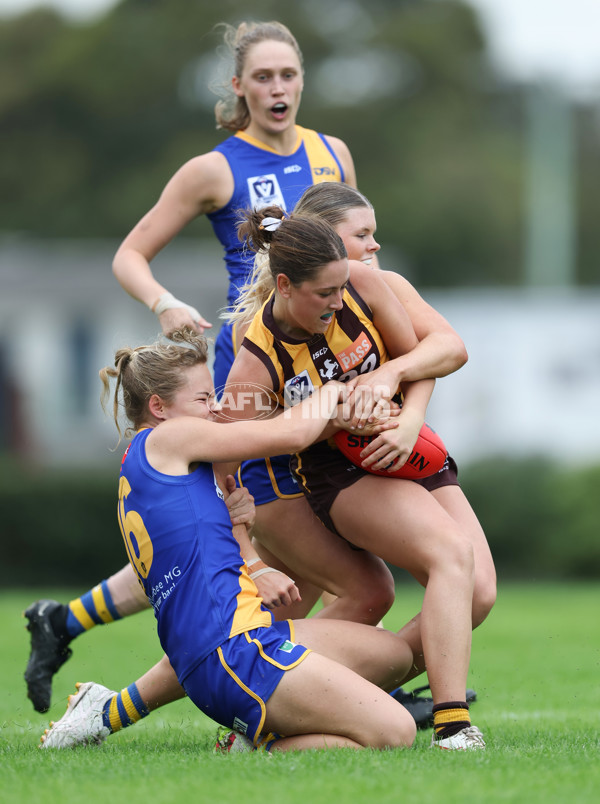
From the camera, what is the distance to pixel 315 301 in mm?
4301

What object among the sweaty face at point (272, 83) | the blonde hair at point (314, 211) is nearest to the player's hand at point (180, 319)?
the blonde hair at point (314, 211)

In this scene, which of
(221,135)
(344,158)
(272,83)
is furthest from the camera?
(221,135)

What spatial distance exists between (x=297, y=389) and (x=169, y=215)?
4.84ft

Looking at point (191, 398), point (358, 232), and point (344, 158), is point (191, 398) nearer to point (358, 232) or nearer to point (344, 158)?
point (358, 232)

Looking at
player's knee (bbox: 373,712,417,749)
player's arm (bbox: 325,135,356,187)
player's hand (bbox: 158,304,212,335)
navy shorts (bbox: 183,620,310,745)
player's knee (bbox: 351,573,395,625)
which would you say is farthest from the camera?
player's arm (bbox: 325,135,356,187)

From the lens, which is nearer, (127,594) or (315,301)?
(315,301)

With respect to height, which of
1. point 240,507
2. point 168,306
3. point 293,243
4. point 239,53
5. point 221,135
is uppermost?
point 221,135

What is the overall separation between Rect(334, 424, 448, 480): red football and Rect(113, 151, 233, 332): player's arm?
3.82 feet

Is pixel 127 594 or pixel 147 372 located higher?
pixel 147 372

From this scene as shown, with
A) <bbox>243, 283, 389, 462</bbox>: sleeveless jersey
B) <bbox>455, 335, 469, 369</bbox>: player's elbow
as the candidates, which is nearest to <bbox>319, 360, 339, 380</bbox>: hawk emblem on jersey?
<bbox>243, 283, 389, 462</bbox>: sleeveless jersey

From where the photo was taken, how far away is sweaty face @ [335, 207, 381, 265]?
4680 millimetres

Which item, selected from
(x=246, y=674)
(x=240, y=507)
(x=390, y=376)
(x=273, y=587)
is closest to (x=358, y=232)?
(x=390, y=376)

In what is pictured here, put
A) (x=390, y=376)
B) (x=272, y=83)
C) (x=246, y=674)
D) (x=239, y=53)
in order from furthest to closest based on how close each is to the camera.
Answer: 1. (x=239, y=53)
2. (x=272, y=83)
3. (x=390, y=376)
4. (x=246, y=674)

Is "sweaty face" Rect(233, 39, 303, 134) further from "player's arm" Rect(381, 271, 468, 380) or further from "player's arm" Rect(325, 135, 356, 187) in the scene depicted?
"player's arm" Rect(381, 271, 468, 380)
